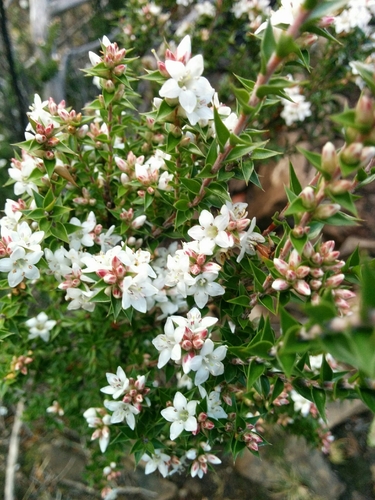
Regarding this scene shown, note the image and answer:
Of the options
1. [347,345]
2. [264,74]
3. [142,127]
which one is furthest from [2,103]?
[347,345]

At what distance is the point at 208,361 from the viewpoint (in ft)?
4.73

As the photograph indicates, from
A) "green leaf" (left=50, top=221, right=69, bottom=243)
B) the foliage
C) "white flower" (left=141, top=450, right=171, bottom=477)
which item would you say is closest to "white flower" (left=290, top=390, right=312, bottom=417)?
the foliage

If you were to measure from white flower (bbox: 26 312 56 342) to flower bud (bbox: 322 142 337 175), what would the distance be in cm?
164

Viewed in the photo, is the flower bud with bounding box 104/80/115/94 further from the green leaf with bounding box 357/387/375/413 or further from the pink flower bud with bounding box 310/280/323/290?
the green leaf with bounding box 357/387/375/413

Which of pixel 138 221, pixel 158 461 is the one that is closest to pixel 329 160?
pixel 138 221

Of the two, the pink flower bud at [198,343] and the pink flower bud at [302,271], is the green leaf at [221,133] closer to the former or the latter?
the pink flower bud at [302,271]

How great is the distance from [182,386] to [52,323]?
877mm

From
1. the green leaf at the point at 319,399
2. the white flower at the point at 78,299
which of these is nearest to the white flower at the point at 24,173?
the white flower at the point at 78,299

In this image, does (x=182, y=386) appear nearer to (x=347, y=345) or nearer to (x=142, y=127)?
(x=142, y=127)

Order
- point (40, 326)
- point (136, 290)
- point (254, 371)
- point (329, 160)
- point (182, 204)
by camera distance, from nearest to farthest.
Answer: point (329, 160) < point (254, 371) < point (136, 290) < point (182, 204) < point (40, 326)

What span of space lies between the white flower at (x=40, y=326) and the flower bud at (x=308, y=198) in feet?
5.03

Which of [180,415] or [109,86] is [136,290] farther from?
[109,86]

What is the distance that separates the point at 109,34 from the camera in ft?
18.4

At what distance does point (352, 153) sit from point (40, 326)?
181cm
